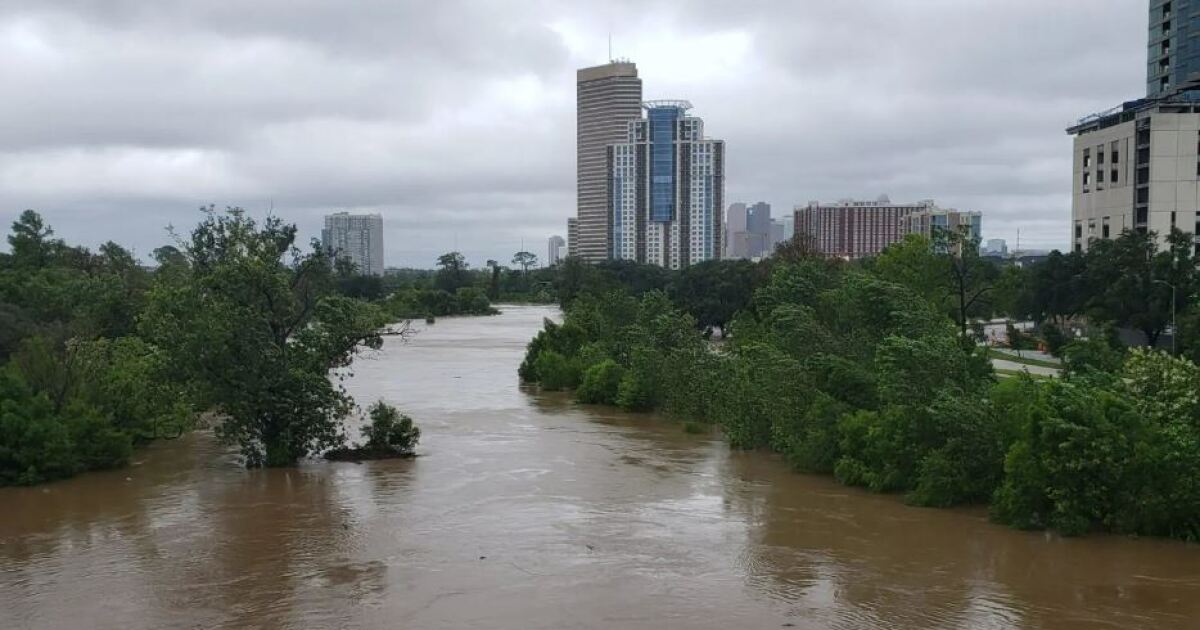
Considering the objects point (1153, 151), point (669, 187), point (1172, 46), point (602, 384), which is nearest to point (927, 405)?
point (602, 384)

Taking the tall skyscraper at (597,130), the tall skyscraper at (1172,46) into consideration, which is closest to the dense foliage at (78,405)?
the tall skyscraper at (1172,46)

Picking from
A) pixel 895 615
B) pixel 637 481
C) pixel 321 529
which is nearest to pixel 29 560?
pixel 321 529

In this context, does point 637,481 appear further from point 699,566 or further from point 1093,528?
point 1093,528

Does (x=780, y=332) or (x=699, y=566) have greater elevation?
(x=780, y=332)

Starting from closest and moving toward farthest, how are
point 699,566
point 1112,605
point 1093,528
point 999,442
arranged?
point 1112,605 → point 699,566 → point 1093,528 → point 999,442

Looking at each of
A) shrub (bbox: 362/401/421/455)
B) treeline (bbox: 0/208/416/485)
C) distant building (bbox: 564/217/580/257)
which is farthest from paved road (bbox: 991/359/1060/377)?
distant building (bbox: 564/217/580/257)

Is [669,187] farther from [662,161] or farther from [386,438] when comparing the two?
[386,438]

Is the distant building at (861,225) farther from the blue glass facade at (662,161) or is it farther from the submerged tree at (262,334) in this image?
the submerged tree at (262,334)
